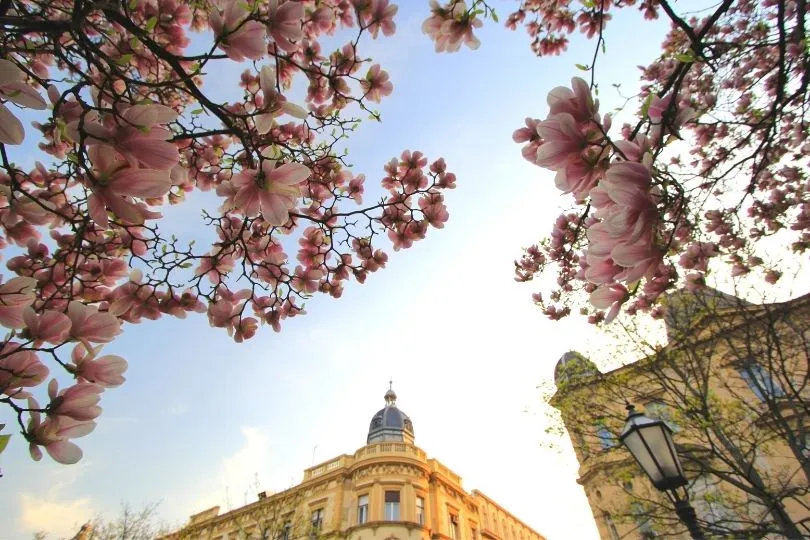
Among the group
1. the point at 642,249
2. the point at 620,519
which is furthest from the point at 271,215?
the point at 620,519

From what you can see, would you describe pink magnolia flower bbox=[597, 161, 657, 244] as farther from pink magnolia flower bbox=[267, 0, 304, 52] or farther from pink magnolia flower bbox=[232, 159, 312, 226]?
pink magnolia flower bbox=[267, 0, 304, 52]

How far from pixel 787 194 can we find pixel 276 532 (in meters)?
22.0

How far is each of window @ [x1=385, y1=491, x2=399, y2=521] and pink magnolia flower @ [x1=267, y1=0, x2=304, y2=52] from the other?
19906 millimetres

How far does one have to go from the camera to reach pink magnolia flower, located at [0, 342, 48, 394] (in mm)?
1323

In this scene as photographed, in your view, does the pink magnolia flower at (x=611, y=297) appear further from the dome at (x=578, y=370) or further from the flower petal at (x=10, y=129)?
the dome at (x=578, y=370)

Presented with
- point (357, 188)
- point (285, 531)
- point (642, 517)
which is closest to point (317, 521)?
point (285, 531)

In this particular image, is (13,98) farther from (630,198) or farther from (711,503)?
(711,503)

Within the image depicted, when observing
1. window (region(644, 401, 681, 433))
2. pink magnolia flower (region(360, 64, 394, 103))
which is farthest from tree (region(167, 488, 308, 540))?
pink magnolia flower (region(360, 64, 394, 103))

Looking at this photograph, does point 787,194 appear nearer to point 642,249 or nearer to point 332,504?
point 642,249

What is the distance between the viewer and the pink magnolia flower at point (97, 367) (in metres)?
1.47

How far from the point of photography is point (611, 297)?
4.73 ft

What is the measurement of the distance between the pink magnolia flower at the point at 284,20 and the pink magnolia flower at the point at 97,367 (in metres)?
1.45

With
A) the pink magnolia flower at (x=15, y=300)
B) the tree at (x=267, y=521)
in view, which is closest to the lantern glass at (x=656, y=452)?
the pink magnolia flower at (x=15, y=300)

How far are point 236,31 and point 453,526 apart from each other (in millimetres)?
23366
